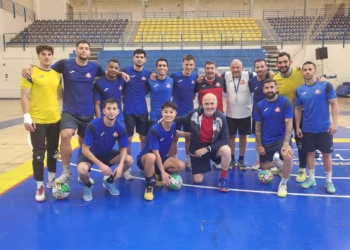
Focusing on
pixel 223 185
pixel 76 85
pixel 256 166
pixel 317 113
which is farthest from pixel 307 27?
pixel 76 85

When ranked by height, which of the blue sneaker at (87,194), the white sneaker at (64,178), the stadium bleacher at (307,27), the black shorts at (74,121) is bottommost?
the blue sneaker at (87,194)

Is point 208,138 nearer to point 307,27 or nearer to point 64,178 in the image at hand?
point 64,178

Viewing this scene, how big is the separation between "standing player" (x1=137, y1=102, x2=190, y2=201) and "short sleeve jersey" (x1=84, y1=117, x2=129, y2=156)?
1.16ft

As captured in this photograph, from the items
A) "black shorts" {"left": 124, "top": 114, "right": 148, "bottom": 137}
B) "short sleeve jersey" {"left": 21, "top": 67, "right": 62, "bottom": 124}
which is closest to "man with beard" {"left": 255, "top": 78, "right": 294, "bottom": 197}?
"black shorts" {"left": 124, "top": 114, "right": 148, "bottom": 137}

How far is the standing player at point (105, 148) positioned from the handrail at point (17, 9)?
1764 cm

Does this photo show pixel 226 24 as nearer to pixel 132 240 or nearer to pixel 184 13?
pixel 184 13

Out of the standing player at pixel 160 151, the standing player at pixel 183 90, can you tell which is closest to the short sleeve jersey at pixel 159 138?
the standing player at pixel 160 151

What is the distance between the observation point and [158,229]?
9.87 ft

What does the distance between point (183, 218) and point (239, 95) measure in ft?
7.61

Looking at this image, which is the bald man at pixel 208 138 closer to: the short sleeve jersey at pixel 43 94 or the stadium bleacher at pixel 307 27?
the short sleeve jersey at pixel 43 94

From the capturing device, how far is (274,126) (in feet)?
13.3

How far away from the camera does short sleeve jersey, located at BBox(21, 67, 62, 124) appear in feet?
11.8

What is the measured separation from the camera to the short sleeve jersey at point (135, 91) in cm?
452

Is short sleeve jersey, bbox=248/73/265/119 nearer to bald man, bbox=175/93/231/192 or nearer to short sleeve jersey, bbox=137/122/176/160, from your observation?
bald man, bbox=175/93/231/192
